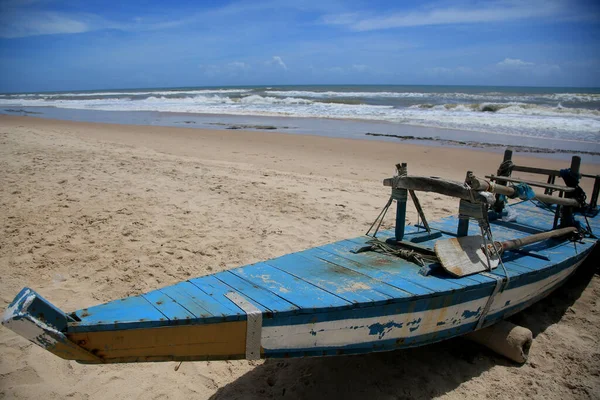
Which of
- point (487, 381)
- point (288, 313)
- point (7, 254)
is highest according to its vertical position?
point (288, 313)

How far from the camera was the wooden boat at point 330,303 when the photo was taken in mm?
2078

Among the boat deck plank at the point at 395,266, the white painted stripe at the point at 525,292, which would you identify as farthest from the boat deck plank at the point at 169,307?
the white painted stripe at the point at 525,292

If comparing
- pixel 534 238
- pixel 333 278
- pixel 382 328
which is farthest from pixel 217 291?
pixel 534 238

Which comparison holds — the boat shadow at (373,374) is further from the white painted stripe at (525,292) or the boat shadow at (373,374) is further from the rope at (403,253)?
the rope at (403,253)

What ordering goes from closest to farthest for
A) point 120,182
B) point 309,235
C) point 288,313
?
1. point 288,313
2. point 309,235
3. point 120,182

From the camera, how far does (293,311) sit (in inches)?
91.3

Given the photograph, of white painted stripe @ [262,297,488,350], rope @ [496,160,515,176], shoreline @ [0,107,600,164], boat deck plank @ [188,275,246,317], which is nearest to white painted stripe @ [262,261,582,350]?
white painted stripe @ [262,297,488,350]

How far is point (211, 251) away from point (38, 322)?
10.2ft

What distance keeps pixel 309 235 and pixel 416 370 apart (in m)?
A: 2.58

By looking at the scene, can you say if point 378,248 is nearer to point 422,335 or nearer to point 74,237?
point 422,335

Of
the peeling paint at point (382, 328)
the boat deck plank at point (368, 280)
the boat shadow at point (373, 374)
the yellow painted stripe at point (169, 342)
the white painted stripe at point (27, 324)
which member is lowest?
the boat shadow at point (373, 374)

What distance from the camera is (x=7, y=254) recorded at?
15.1 ft

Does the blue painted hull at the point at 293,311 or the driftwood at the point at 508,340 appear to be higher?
the blue painted hull at the point at 293,311

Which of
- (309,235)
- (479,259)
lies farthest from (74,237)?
(479,259)
